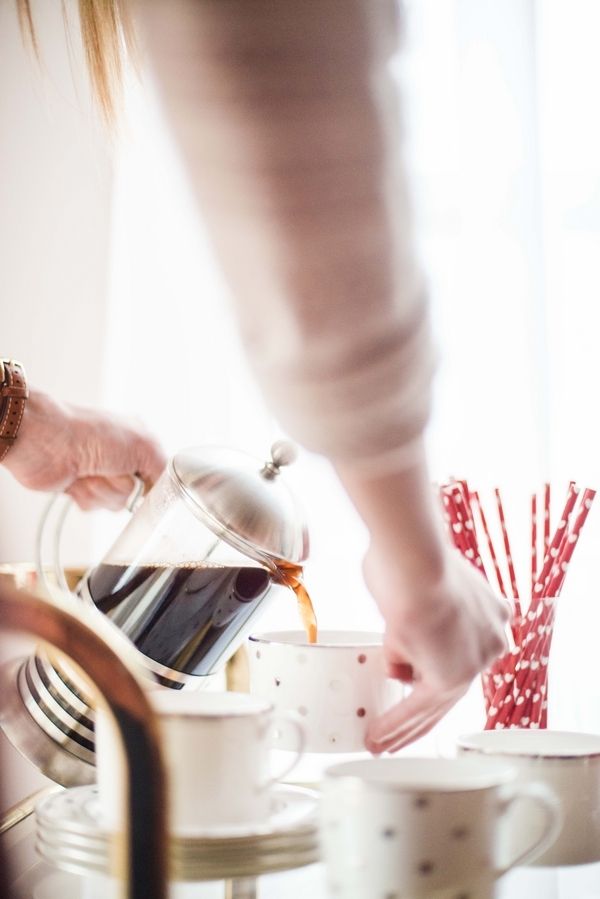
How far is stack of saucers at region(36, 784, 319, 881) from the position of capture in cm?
36

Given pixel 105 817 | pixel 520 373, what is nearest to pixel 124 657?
pixel 105 817

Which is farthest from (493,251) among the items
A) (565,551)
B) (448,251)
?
(565,551)

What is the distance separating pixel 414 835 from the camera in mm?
336

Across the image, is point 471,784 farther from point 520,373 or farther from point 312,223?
point 520,373

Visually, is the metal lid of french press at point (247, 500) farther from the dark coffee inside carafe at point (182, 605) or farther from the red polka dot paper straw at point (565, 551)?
the red polka dot paper straw at point (565, 551)

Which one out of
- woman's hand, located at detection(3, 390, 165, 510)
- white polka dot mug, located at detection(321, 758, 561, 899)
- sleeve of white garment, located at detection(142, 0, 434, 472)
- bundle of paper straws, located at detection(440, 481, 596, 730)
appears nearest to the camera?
white polka dot mug, located at detection(321, 758, 561, 899)

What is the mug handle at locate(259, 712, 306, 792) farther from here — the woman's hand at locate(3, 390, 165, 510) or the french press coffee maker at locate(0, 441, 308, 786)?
the woman's hand at locate(3, 390, 165, 510)

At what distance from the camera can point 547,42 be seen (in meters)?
0.79

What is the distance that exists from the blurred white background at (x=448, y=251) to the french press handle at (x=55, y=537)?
32 millimetres

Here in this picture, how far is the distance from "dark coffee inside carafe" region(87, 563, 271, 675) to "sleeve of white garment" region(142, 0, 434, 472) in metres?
0.10

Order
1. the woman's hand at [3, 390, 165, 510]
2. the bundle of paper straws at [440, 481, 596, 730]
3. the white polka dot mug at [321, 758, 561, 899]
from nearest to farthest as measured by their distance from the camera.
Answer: the white polka dot mug at [321, 758, 561, 899] → the bundle of paper straws at [440, 481, 596, 730] → the woman's hand at [3, 390, 165, 510]

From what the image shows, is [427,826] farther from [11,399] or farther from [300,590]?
[11,399]

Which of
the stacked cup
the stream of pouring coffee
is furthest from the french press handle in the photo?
the stacked cup

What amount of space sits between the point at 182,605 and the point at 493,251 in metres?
0.43
